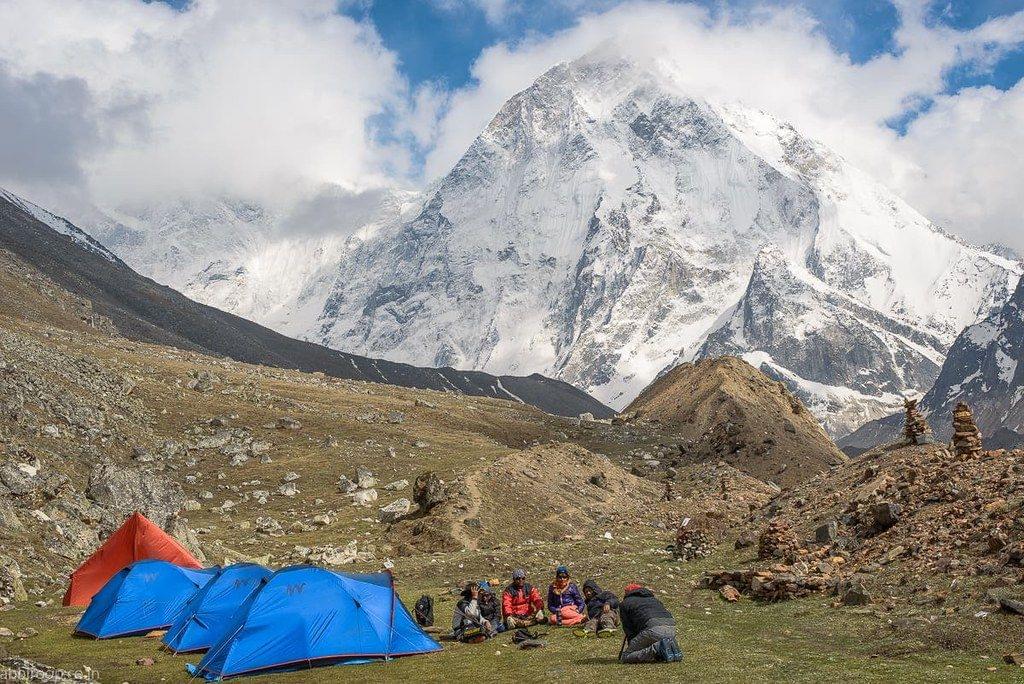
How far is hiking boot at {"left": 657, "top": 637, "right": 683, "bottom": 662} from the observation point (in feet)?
51.0

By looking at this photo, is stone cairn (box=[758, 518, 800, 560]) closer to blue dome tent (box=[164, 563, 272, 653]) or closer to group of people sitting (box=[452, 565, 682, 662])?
group of people sitting (box=[452, 565, 682, 662])

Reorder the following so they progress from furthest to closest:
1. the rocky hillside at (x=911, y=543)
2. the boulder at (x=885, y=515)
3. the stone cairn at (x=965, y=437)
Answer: the stone cairn at (x=965, y=437) → the boulder at (x=885, y=515) → the rocky hillside at (x=911, y=543)

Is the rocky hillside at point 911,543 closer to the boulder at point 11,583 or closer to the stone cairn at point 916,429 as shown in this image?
the stone cairn at point 916,429

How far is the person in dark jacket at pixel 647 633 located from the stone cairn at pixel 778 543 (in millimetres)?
10086

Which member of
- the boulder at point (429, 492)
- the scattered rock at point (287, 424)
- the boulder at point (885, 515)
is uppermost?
the scattered rock at point (287, 424)

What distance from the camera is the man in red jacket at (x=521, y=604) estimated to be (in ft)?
66.7

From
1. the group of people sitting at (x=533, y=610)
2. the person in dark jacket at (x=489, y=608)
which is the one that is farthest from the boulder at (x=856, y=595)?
the person in dark jacket at (x=489, y=608)

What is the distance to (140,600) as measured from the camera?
22.0 meters

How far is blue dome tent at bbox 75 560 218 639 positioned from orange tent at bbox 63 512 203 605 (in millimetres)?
2810

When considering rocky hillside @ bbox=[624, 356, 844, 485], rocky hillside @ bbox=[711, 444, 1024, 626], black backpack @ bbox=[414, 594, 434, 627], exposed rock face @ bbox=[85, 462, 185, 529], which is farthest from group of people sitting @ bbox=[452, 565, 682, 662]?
rocky hillside @ bbox=[624, 356, 844, 485]

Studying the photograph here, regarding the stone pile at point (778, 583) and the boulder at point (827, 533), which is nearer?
the stone pile at point (778, 583)

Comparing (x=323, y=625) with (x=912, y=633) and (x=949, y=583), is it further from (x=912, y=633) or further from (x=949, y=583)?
(x=949, y=583)

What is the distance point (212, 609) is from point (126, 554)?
8.17 m

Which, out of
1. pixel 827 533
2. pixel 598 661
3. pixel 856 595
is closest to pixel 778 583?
pixel 856 595
